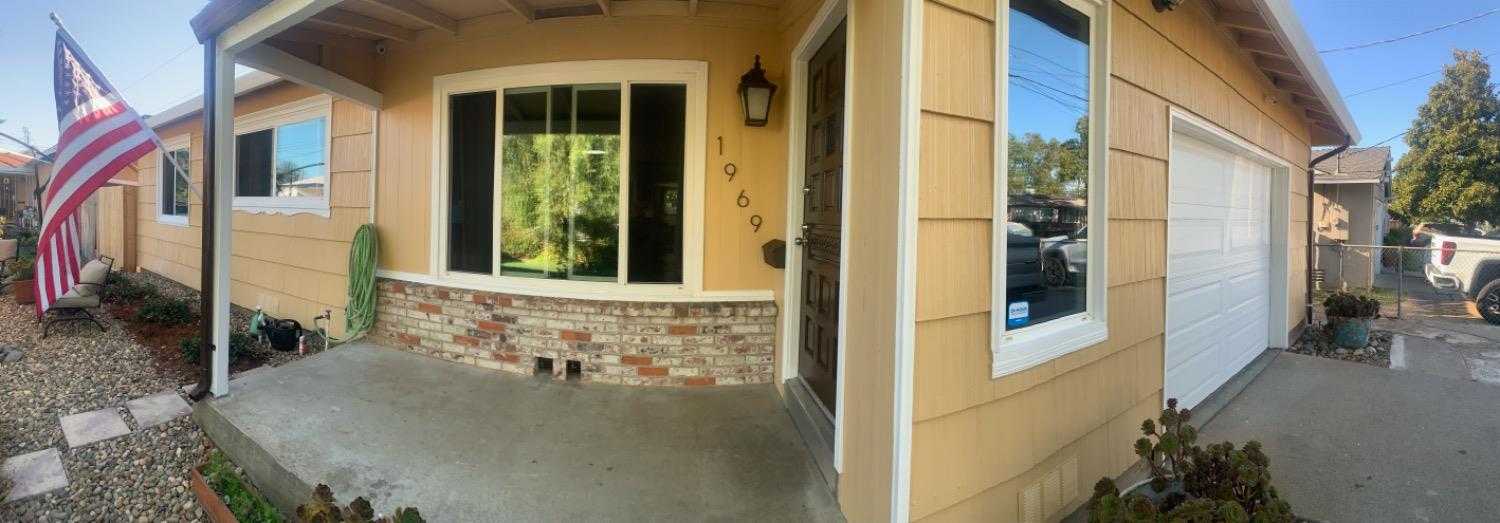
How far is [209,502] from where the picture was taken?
2498 mm

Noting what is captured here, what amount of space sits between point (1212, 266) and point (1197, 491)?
272 centimetres

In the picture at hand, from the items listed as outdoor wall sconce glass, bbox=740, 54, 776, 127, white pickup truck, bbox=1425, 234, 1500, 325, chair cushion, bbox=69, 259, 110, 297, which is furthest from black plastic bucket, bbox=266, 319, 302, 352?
white pickup truck, bbox=1425, 234, 1500, 325

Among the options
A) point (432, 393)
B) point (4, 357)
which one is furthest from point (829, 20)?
point (4, 357)

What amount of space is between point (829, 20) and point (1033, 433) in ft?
6.61

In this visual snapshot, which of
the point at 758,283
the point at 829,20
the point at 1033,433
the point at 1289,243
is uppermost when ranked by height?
the point at 829,20

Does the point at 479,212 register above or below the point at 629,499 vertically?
above

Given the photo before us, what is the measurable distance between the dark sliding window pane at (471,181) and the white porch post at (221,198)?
1.16 metres

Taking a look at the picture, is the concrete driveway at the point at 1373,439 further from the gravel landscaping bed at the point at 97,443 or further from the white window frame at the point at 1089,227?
the gravel landscaping bed at the point at 97,443

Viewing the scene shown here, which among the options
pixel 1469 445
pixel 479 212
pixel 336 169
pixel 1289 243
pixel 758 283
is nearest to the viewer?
pixel 1469 445

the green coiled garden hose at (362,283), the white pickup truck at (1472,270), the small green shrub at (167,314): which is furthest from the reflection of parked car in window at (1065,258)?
the white pickup truck at (1472,270)

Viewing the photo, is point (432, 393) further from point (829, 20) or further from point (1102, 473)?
point (1102, 473)

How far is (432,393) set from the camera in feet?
10.8

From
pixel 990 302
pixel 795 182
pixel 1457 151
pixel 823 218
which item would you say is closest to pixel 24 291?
pixel 795 182

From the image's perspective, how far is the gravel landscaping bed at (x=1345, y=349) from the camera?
4.90m
